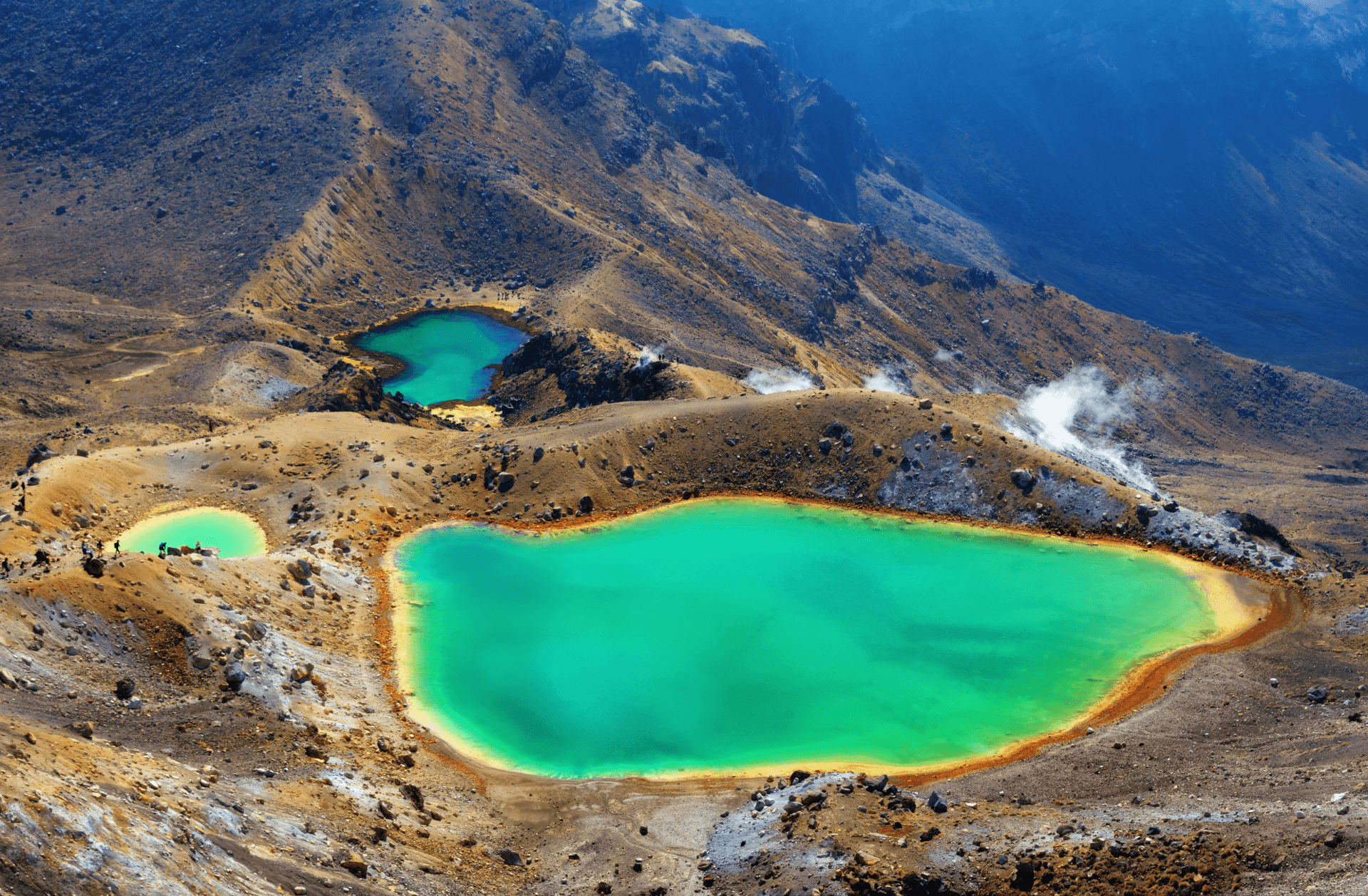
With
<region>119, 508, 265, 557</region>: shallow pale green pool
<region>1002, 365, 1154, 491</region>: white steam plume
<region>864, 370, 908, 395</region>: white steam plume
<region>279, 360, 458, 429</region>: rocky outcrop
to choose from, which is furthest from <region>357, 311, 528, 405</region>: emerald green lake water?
<region>864, 370, 908, 395</region>: white steam plume

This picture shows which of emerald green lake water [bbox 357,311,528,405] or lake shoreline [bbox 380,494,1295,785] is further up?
emerald green lake water [bbox 357,311,528,405]

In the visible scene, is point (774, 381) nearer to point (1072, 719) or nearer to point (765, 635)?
point (765, 635)

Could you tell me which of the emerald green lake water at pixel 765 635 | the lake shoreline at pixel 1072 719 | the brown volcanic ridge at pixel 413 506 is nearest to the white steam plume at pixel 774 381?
the brown volcanic ridge at pixel 413 506

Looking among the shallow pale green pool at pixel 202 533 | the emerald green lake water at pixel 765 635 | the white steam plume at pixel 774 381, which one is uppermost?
the white steam plume at pixel 774 381

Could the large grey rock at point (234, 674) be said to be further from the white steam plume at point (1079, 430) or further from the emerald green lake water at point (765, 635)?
the white steam plume at point (1079, 430)

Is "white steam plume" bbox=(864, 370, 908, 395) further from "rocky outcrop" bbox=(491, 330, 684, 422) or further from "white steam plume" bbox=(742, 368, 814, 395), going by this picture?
"rocky outcrop" bbox=(491, 330, 684, 422)

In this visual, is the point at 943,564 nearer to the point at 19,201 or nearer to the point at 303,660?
the point at 303,660

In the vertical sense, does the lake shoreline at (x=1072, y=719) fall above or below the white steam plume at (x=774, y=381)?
below
